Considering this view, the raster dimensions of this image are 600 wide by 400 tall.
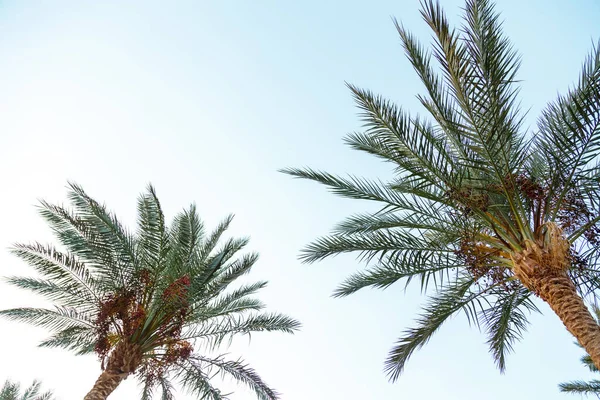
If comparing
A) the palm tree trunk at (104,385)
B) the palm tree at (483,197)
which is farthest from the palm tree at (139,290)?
the palm tree at (483,197)

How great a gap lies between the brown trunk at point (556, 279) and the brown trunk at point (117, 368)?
22.1ft

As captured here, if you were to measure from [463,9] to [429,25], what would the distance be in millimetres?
586

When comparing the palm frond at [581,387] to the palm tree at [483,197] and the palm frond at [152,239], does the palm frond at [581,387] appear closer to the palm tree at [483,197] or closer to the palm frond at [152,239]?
the palm tree at [483,197]

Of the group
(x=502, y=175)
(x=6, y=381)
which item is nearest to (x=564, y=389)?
(x=502, y=175)

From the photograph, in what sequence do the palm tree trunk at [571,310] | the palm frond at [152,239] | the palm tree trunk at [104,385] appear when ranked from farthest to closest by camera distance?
the palm frond at [152,239] < the palm tree trunk at [104,385] < the palm tree trunk at [571,310]

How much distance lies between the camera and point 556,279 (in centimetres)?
569

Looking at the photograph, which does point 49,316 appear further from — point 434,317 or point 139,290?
point 434,317

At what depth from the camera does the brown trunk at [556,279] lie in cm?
529

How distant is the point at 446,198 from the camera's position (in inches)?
264

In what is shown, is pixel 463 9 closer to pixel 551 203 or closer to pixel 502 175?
pixel 502 175

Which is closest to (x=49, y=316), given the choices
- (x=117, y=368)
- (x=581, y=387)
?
(x=117, y=368)

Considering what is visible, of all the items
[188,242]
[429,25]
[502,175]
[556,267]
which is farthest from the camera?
[188,242]

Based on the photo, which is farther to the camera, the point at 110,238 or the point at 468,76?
the point at 110,238

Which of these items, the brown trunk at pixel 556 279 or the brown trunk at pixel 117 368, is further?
the brown trunk at pixel 117 368
